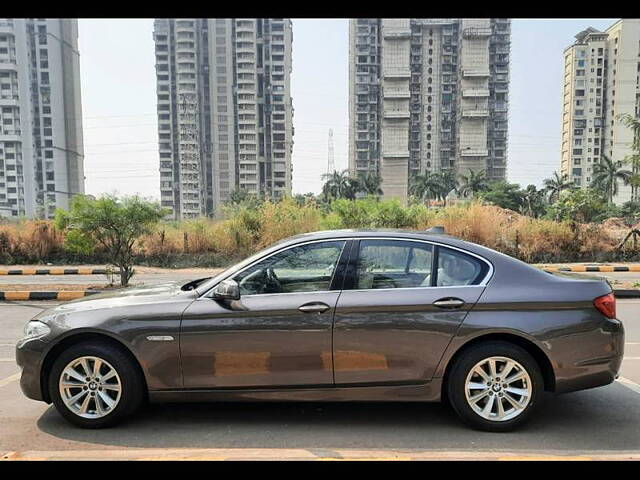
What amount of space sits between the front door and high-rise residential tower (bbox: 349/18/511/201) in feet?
277

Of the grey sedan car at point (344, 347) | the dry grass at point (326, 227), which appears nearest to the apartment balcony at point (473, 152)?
the dry grass at point (326, 227)

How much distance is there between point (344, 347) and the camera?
11.3 ft

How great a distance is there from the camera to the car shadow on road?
3.29m

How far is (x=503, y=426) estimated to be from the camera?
3.46 m

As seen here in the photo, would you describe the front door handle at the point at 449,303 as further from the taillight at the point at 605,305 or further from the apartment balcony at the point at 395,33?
the apartment balcony at the point at 395,33

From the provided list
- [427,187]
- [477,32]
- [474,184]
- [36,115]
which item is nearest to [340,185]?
→ [427,187]

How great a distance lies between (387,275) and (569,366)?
5.05 feet

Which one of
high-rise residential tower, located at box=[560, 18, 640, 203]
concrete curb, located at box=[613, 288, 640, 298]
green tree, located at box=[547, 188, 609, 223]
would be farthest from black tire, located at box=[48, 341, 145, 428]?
high-rise residential tower, located at box=[560, 18, 640, 203]

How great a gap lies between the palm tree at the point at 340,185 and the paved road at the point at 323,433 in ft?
264

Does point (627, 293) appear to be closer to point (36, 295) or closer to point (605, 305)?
point (605, 305)

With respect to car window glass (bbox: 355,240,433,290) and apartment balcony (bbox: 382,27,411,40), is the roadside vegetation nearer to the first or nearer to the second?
car window glass (bbox: 355,240,433,290)
